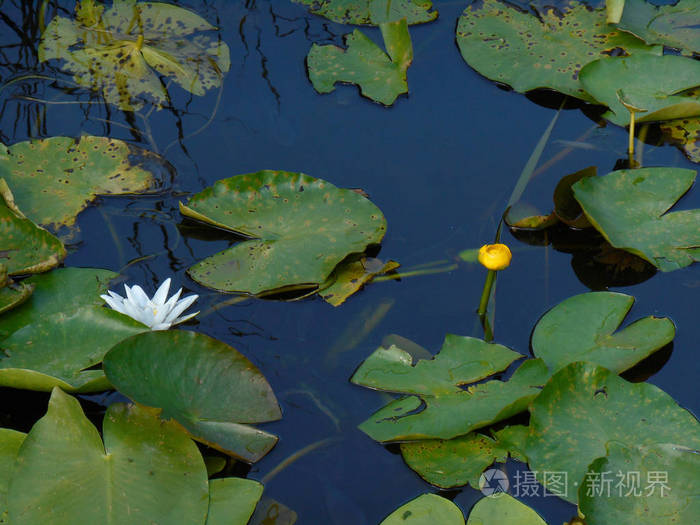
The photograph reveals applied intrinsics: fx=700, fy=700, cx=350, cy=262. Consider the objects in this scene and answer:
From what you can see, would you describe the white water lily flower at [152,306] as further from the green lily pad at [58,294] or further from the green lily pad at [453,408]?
the green lily pad at [453,408]

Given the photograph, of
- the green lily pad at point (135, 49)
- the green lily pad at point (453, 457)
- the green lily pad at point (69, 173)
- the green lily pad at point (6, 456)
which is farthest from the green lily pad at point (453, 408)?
the green lily pad at point (135, 49)

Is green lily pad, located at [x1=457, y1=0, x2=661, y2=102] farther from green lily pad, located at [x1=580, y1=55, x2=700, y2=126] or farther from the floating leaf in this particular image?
the floating leaf

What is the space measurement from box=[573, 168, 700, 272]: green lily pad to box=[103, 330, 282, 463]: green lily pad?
4.05ft

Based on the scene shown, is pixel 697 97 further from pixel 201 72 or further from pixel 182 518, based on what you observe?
pixel 182 518

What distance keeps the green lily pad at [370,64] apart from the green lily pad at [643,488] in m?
1.72

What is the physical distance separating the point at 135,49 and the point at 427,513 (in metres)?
2.27

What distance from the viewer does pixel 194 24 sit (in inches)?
123

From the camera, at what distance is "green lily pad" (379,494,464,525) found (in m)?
1.63

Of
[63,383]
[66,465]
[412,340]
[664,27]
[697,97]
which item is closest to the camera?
[66,465]

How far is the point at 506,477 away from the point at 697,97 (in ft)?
6.22

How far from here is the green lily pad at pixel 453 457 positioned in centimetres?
177

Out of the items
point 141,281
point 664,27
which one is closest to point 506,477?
point 141,281

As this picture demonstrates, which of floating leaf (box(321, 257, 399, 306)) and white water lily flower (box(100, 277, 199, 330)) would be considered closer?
white water lily flower (box(100, 277, 199, 330))

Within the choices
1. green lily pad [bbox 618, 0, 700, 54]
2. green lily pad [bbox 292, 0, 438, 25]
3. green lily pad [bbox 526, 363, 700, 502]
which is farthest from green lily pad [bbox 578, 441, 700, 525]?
green lily pad [bbox 292, 0, 438, 25]
